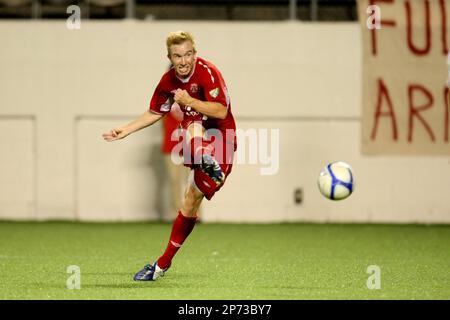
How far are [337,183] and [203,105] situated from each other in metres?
→ 1.46

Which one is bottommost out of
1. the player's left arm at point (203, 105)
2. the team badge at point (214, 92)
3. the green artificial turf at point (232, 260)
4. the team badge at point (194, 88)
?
the green artificial turf at point (232, 260)

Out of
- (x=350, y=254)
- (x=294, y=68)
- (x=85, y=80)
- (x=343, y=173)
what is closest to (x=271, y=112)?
(x=294, y=68)

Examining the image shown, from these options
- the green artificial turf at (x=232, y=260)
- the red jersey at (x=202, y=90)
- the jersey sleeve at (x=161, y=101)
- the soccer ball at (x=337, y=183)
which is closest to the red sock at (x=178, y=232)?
the green artificial turf at (x=232, y=260)

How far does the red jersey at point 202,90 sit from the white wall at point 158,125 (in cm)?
598

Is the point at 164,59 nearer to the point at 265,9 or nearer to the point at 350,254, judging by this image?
the point at 265,9

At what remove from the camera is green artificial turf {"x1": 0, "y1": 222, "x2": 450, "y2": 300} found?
23.3 ft

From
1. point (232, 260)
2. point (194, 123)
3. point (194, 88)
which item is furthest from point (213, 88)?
point (232, 260)

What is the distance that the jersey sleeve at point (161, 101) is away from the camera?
797cm

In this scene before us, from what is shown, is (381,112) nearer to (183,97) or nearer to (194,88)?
(194,88)

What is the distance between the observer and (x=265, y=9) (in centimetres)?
1459

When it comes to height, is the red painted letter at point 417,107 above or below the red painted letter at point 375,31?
below

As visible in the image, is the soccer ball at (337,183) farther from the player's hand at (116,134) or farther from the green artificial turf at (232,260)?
the player's hand at (116,134)

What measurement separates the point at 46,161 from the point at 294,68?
351 centimetres

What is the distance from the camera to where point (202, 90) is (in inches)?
307
